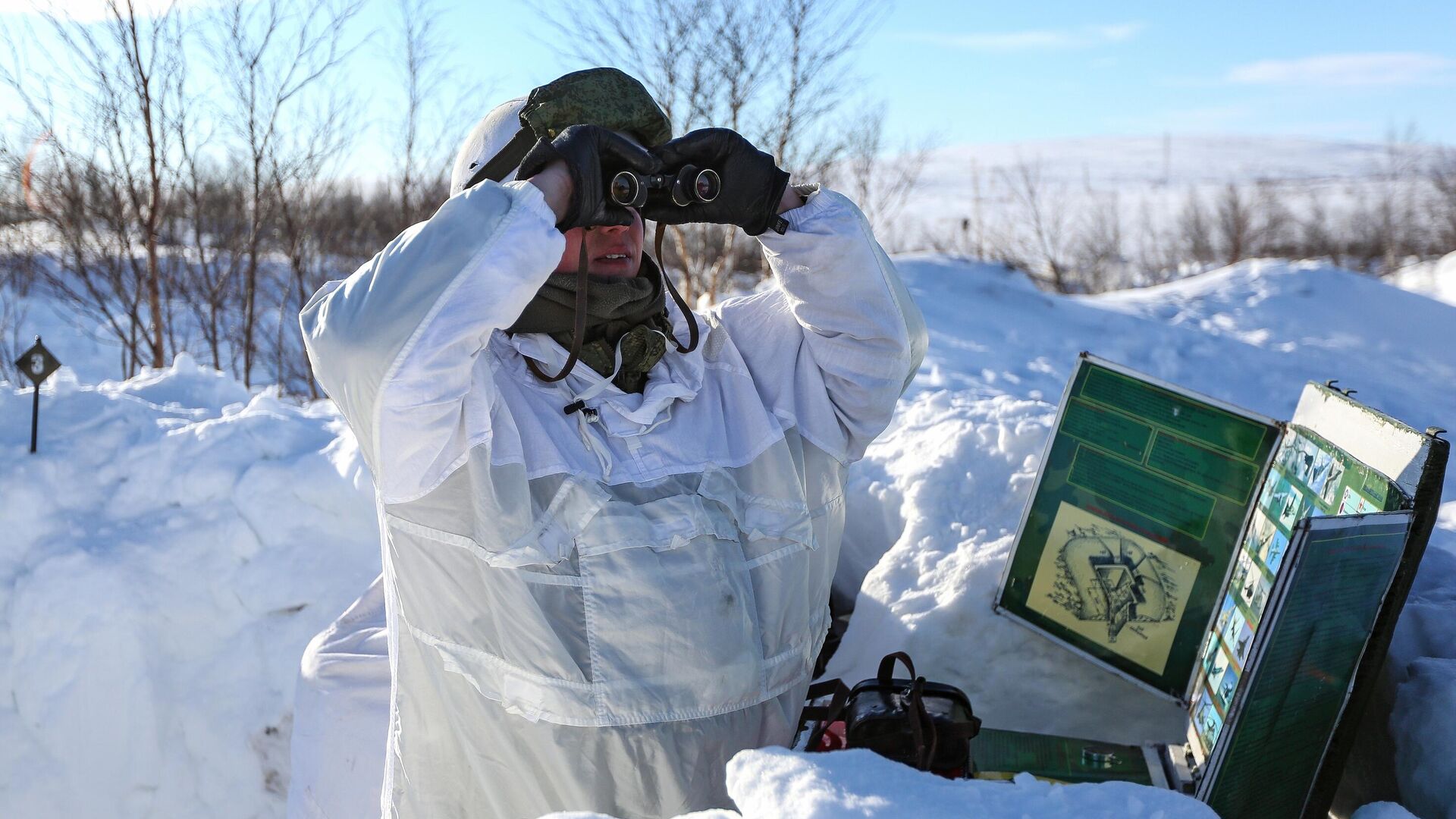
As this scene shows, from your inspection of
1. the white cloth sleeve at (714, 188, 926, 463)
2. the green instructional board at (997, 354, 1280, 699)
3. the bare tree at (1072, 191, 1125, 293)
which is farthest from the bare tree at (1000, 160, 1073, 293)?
the white cloth sleeve at (714, 188, 926, 463)

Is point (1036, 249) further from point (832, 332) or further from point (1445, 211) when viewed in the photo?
point (832, 332)

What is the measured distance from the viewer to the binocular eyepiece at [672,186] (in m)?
1.59

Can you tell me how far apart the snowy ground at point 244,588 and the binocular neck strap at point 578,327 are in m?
1.04

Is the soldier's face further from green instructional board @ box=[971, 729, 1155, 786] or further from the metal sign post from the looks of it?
the metal sign post

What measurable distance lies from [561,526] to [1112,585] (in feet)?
3.49

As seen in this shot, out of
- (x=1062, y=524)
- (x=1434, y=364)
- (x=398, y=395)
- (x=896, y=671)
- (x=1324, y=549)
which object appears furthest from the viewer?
(x=1434, y=364)

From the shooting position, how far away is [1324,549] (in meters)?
1.31

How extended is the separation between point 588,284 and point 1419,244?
71.7ft

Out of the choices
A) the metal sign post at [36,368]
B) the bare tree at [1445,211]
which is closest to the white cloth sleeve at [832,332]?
the metal sign post at [36,368]

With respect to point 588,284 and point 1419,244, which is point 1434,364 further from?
point 1419,244

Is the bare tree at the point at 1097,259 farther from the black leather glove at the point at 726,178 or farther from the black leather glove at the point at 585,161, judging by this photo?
the black leather glove at the point at 585,161

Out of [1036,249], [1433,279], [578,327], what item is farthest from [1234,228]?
[578,327]

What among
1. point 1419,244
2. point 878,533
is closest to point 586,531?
point 878,533

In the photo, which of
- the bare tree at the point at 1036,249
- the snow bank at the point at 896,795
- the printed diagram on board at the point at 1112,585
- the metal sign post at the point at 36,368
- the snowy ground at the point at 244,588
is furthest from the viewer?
the bare tree at the point at 1036,249
